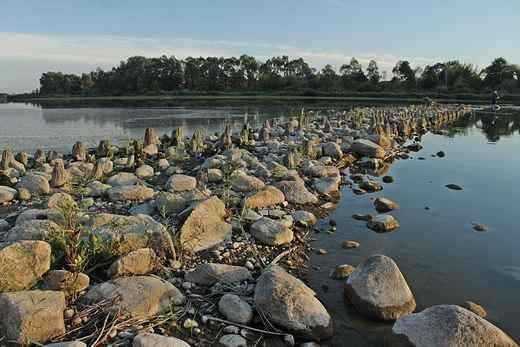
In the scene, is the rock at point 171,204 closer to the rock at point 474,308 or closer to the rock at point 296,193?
the rock at point 296,193

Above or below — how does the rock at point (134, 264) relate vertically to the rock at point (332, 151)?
below

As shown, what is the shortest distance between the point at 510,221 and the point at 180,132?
9.98 meters

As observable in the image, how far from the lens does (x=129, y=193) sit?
655 centimetres

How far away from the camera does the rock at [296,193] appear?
22.2 feet

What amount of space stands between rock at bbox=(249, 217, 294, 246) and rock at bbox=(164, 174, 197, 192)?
2.41m

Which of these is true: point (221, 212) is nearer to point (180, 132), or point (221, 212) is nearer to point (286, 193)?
point (286, 193)

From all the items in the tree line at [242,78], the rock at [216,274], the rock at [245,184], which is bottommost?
the rock at [216,274]

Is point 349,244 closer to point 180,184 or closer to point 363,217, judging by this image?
point 363,217

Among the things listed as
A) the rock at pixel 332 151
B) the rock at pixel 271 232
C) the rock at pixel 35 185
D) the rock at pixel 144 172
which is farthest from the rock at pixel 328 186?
the rock at pixel 35 185

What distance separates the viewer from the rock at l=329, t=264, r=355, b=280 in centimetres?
436

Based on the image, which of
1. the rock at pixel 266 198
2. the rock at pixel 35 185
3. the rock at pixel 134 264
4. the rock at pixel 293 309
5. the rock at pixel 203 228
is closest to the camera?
the rock at pixel 293 309

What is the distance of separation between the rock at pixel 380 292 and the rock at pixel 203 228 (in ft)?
6.28

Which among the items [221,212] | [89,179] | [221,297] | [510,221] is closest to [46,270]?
[221,297]

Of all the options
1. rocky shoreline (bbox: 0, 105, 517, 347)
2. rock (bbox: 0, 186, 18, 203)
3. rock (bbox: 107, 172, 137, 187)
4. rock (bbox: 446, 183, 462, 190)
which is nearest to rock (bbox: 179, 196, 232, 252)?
rocky shoreline (bbox: 0, 105, 517, 347)
